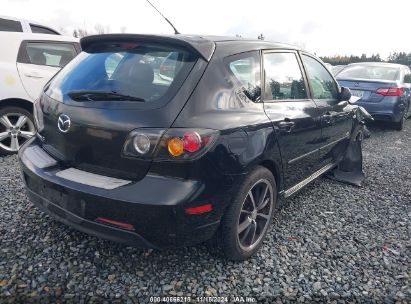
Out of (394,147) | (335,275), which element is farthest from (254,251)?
(394,147)

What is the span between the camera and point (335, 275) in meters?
2.46

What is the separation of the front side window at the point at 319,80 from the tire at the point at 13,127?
3.58 metres

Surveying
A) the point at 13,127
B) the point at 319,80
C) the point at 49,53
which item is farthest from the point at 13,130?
the point at 319,80

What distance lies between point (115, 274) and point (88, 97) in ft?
3.88

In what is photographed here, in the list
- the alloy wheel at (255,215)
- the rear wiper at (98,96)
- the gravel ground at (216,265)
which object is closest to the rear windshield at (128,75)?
the rear wiper at (98,96)

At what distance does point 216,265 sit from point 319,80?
228 centimetres

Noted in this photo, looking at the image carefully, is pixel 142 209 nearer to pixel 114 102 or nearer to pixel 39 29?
pixel 114 102

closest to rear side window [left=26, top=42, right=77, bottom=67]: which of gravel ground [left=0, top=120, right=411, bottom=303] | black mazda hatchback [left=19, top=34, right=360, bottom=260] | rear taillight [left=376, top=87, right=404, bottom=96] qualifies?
gravel ground [left=0, top=120, right=411, bottom=303]

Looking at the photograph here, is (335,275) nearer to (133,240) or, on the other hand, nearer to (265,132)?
(265,132)

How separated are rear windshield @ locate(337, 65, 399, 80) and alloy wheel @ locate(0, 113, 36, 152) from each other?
21.4 feet

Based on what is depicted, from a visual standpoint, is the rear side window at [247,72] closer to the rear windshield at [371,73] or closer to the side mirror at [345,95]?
the side mirror at [345,95]

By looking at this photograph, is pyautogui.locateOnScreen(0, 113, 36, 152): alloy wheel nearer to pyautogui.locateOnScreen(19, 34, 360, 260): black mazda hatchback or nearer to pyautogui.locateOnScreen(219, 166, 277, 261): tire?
pyautogui.locateOnScreen(19, 34, 360, 260): black mazda hatchback

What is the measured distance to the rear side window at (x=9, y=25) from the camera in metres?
6.39

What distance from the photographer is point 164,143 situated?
76.4 inches
